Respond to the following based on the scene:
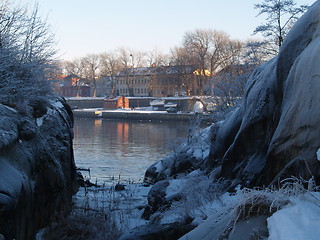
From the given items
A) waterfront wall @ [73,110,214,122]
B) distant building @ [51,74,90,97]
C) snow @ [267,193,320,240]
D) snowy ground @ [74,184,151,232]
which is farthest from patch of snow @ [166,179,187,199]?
distant building @ [51,74,90,97]

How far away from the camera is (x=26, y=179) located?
950 centimetres

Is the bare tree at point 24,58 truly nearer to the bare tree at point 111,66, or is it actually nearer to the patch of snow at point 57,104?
the patch of snow at point 57,104

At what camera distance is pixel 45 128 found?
15.3 meters

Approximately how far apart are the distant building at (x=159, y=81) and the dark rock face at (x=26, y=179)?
2732 inches

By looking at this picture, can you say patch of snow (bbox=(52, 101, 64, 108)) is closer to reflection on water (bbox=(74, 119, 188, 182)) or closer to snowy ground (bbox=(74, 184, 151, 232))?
snowy ground (bbox=(74, 184, 151, 232))

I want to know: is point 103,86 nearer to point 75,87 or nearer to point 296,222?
point 75,87

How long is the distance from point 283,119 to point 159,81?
87723 millimetres

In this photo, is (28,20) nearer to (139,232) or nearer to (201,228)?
(139,232)

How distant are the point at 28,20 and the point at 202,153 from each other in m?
10.3

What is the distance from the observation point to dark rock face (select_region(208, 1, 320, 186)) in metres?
6.68

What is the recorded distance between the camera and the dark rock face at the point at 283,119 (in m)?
6.68

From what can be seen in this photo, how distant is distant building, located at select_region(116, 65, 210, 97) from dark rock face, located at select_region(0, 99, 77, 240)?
69404 mm

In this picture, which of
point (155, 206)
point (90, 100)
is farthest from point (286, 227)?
point (90, 100)

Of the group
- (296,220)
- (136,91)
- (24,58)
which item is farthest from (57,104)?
(136,91)
